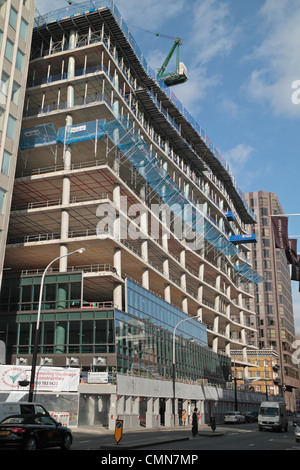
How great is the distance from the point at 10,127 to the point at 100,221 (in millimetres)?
14940

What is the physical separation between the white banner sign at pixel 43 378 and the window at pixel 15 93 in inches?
867

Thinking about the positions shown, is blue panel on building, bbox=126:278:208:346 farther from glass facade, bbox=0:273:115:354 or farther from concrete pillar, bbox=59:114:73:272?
concrete pillar, bbox=59:114:73:272

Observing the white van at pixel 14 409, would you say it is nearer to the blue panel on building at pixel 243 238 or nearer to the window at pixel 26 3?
the window at pixel 26 3

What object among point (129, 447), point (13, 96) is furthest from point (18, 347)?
point (129, 447)

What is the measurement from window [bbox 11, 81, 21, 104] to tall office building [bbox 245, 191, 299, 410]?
10901 cm

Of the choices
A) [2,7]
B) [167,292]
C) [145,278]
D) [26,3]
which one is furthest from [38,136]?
[167,292]

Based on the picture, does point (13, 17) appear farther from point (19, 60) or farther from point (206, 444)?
point (206, 444)

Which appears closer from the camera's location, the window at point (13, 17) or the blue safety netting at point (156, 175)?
the window at point (13, 17)

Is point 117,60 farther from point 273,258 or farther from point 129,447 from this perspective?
point 273,258

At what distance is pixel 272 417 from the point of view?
3759cm

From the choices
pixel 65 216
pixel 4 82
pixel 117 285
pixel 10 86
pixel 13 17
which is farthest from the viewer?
pixel 65 216
